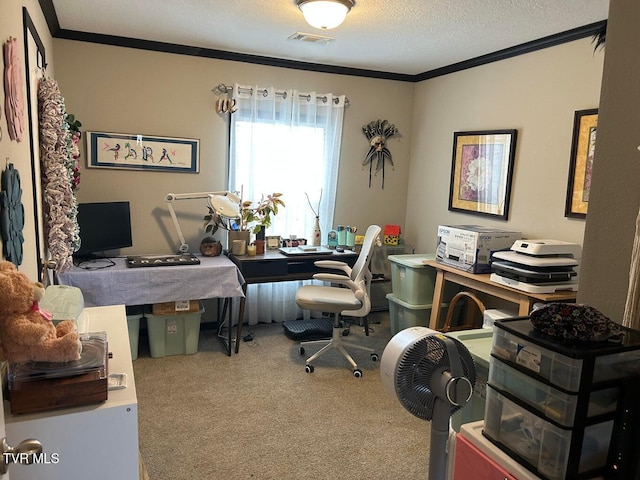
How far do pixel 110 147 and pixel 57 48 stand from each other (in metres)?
0.76

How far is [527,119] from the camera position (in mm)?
3457

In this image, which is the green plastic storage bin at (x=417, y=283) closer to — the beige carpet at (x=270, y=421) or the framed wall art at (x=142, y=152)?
the beige carpet at (x=270, y=421)

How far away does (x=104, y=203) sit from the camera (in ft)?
11.3

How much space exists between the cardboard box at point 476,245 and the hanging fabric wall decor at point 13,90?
274 centimetres

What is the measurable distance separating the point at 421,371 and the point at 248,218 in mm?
2823

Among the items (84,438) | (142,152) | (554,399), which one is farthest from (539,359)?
(142,152)

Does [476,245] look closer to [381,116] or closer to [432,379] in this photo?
[381,116]

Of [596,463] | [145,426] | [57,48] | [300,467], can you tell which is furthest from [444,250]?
[57,48]

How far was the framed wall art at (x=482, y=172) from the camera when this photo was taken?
3609 mm

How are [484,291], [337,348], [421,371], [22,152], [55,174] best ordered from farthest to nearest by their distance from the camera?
[337,348] < [484,291] < [55,174] < [22,152] < [421,371]

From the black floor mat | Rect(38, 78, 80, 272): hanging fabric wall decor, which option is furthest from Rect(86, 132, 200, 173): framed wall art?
the black floor mat

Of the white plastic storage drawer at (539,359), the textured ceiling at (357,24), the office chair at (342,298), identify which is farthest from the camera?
the office chair at (342,298)

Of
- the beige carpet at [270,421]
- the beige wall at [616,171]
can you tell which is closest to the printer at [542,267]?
the beige carpet at [270,421]

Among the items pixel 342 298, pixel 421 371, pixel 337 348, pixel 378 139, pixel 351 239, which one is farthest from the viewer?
pixel 378 139
